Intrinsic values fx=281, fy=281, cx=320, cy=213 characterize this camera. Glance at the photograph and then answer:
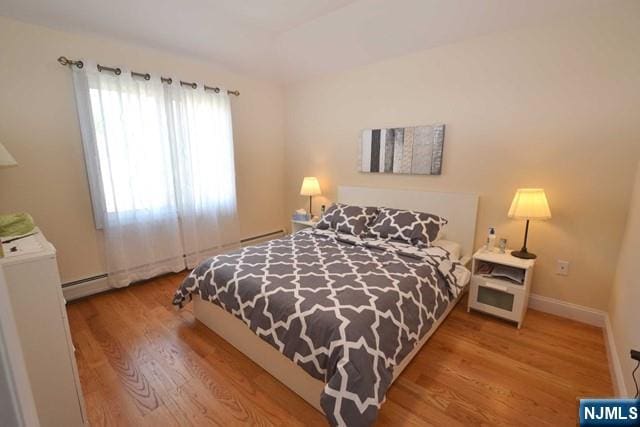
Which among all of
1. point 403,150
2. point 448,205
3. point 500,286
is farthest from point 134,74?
point 500,286

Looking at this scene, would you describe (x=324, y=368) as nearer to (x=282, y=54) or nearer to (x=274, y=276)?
(x=274, y=276)

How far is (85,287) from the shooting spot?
2.65m

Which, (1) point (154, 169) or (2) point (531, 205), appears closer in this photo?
(2) point (531, 205)

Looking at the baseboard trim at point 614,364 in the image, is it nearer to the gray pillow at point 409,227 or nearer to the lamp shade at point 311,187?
the gray pillow at point 409,227

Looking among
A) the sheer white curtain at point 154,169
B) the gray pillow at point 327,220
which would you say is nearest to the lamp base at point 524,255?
the gray pillow at point 327,220

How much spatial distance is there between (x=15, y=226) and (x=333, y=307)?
171cm

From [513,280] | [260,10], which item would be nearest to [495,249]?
[513,280]

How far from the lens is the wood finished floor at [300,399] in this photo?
1475mm

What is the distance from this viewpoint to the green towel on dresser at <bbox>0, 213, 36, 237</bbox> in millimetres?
1420

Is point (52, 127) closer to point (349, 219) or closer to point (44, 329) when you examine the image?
point (44, 329)

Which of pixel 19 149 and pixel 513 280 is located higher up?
pixel 19 149

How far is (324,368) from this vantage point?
1380mm

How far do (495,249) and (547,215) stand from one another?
1.66ft

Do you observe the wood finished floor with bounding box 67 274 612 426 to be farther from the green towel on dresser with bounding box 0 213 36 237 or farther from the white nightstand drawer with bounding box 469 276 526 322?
the green towel on dresser with bounding box 0 213 36 237
